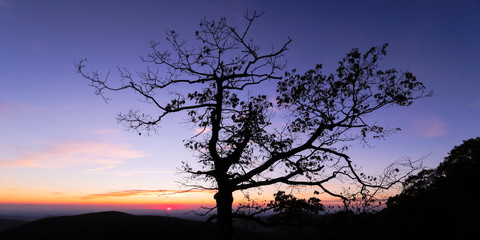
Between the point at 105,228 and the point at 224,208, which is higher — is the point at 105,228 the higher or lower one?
the lower one

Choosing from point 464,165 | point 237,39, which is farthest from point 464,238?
point 464,165

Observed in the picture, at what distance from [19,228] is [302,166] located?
227 ft

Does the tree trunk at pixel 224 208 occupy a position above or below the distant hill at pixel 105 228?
above

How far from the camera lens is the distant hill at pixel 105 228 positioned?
50906 mm

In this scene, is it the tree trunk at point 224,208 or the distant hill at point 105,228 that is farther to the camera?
the distant hill at point 105,228

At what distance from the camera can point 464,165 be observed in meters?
33.6

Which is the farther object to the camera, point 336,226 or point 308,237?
point 308,237

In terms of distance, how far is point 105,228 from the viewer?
53.5 meters

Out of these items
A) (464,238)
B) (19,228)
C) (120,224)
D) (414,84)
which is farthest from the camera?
(19,228)

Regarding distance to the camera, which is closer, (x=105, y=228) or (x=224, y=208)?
(x=224, y=208)

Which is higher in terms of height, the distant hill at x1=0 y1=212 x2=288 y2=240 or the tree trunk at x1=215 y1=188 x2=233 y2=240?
the tree trunk at x1=215 y1=188 x2=233 y2=240

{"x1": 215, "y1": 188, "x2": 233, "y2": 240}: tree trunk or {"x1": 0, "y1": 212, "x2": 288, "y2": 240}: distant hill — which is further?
{"x1": 0, "y1": 212, "x2": 288, "y2": 240}: distant hill

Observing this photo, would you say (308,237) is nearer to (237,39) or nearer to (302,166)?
(302,166)

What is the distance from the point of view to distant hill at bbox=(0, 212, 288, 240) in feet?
167
